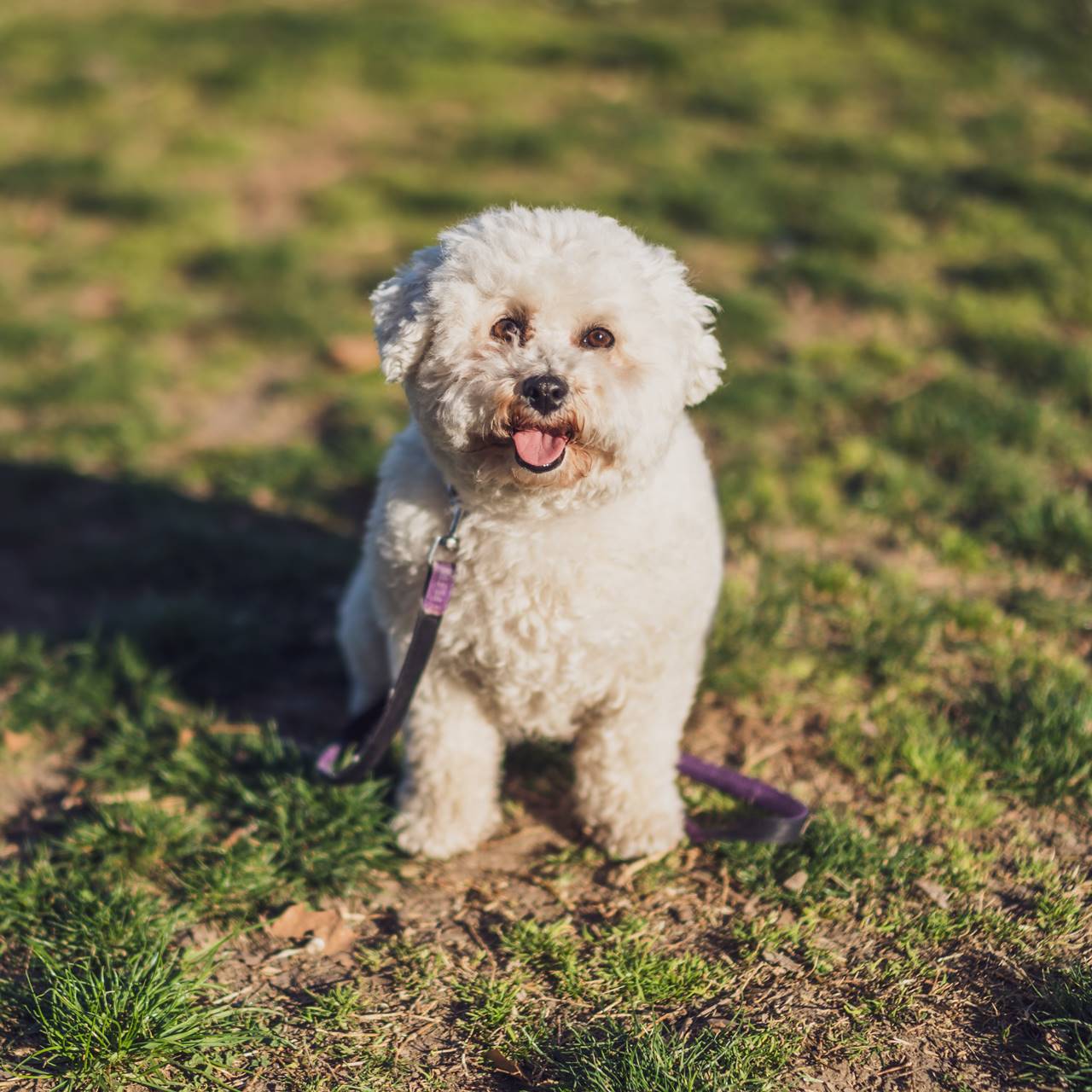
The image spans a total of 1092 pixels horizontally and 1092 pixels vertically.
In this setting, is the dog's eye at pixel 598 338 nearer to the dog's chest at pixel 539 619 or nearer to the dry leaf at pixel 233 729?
the dog's chest at pixel 539 619

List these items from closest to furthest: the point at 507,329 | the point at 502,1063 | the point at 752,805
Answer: the point at 502,1063 → the point at 507,329 → the point at 752,805

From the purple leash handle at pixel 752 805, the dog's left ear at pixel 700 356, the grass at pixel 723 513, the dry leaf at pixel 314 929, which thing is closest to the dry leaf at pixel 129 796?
the grass at pixel 723 513

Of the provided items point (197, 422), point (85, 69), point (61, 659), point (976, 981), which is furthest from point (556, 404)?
point (85, 69)

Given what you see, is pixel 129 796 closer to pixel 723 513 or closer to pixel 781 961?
pixel 781 961

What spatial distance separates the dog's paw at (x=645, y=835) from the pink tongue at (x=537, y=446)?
1.27 meters

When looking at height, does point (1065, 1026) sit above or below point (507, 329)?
below

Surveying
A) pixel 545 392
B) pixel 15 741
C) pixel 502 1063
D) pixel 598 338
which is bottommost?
pixel 15 741

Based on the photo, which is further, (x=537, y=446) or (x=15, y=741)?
(x=15, y=741)

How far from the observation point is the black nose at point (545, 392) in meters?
2.84

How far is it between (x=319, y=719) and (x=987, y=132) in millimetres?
6642

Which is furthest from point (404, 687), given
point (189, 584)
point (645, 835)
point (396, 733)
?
point (189, 584)

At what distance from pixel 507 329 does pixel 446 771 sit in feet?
4.69

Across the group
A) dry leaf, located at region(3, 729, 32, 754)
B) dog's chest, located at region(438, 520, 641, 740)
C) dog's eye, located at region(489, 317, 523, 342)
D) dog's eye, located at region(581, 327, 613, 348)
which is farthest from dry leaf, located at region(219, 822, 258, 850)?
dog's eye, located at region(581, 327, 613, 348)

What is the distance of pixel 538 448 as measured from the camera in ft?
9.58
